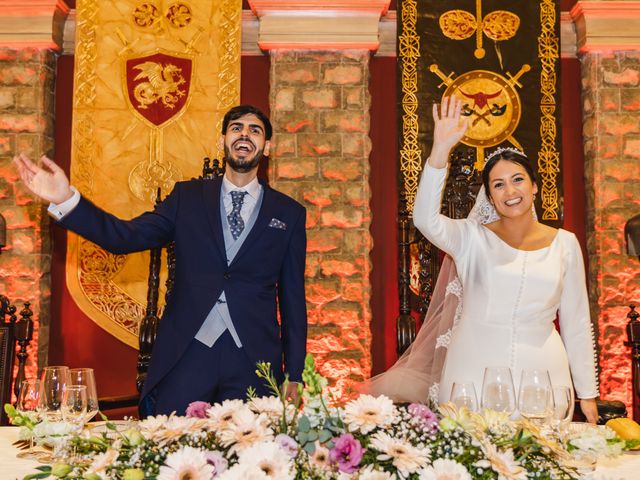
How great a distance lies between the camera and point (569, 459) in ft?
3.76

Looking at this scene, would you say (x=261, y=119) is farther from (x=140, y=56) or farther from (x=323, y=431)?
(x=140, y=56)

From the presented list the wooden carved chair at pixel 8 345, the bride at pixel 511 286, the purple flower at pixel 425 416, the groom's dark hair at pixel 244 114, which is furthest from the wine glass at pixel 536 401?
the wooden carved chair at pixel 8 345

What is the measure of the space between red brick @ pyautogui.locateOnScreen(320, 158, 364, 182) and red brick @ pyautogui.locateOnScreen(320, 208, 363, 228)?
207 mm

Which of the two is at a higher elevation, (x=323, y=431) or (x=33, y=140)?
(x=33, y=140)

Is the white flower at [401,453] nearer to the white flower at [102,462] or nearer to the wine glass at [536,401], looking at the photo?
the wine glass at [536,401]

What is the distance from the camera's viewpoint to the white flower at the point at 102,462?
1.04m

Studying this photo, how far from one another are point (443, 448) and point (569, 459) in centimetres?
22

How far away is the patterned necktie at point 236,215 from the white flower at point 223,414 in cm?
140

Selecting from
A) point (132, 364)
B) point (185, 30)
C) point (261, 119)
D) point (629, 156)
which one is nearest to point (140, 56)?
point (185, 30)

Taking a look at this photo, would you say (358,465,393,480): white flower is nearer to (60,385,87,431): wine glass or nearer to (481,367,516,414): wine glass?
(481,367,516,414): wine glass

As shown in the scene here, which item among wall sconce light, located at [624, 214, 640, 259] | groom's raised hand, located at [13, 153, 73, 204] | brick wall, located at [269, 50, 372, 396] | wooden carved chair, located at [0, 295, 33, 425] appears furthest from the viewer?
brick wall, located at [269, 50, 372, 396]

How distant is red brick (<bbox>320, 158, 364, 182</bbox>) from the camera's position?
4.58 m

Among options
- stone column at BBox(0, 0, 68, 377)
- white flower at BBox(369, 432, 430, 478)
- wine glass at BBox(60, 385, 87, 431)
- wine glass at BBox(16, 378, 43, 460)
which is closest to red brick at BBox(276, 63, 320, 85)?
stone column at BBox(0, 0, 68, 377)

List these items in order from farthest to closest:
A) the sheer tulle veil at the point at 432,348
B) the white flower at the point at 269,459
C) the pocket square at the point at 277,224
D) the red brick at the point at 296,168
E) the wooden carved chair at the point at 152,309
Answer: the red brick at the point at 296,168 → the wooden carved chair at the point at 152,309 → the sheer tulle veil at the point at 432,348 → the pocket square at the point at 277,224 → the white flower at the point at 269,459
